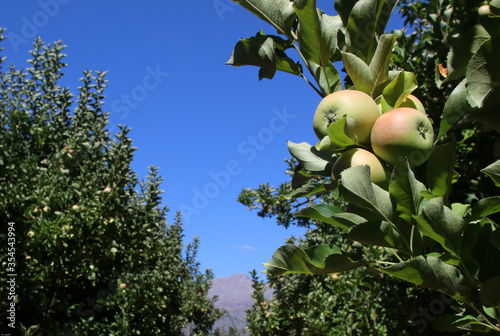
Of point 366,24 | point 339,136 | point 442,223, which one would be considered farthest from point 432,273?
point 366,24

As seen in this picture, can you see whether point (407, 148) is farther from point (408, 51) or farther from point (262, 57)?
point (408, 51)

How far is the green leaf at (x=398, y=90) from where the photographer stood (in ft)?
2.71

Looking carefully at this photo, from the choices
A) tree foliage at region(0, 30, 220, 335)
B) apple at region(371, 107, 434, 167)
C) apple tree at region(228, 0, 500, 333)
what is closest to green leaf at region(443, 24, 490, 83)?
apple tree at region(228, 0, 500, 333)

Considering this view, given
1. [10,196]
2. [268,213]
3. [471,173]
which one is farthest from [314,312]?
[10,196]

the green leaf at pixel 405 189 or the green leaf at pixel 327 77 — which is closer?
the green leaf at pixel 405 189

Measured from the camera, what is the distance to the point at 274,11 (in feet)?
3.31

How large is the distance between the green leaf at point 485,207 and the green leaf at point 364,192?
174 millimetres

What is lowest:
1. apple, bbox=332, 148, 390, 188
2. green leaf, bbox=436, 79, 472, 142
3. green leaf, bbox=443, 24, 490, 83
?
apple, bbox=332, 148, 390, 188

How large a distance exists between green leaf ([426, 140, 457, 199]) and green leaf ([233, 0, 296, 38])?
21.5 inches

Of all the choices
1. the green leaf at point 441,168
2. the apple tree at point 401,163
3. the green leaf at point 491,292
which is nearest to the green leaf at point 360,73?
the apple tree at point 401,163

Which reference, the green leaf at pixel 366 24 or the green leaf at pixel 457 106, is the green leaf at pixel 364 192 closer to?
the green leaf at pixel 457 106

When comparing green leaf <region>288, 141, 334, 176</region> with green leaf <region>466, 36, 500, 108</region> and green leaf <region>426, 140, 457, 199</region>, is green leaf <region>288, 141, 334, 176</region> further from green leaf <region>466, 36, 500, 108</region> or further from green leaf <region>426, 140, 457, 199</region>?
green leaf <region>466, 36, 500, 108</region>

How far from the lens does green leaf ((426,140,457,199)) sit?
0.77 metres

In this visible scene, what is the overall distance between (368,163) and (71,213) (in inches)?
181
